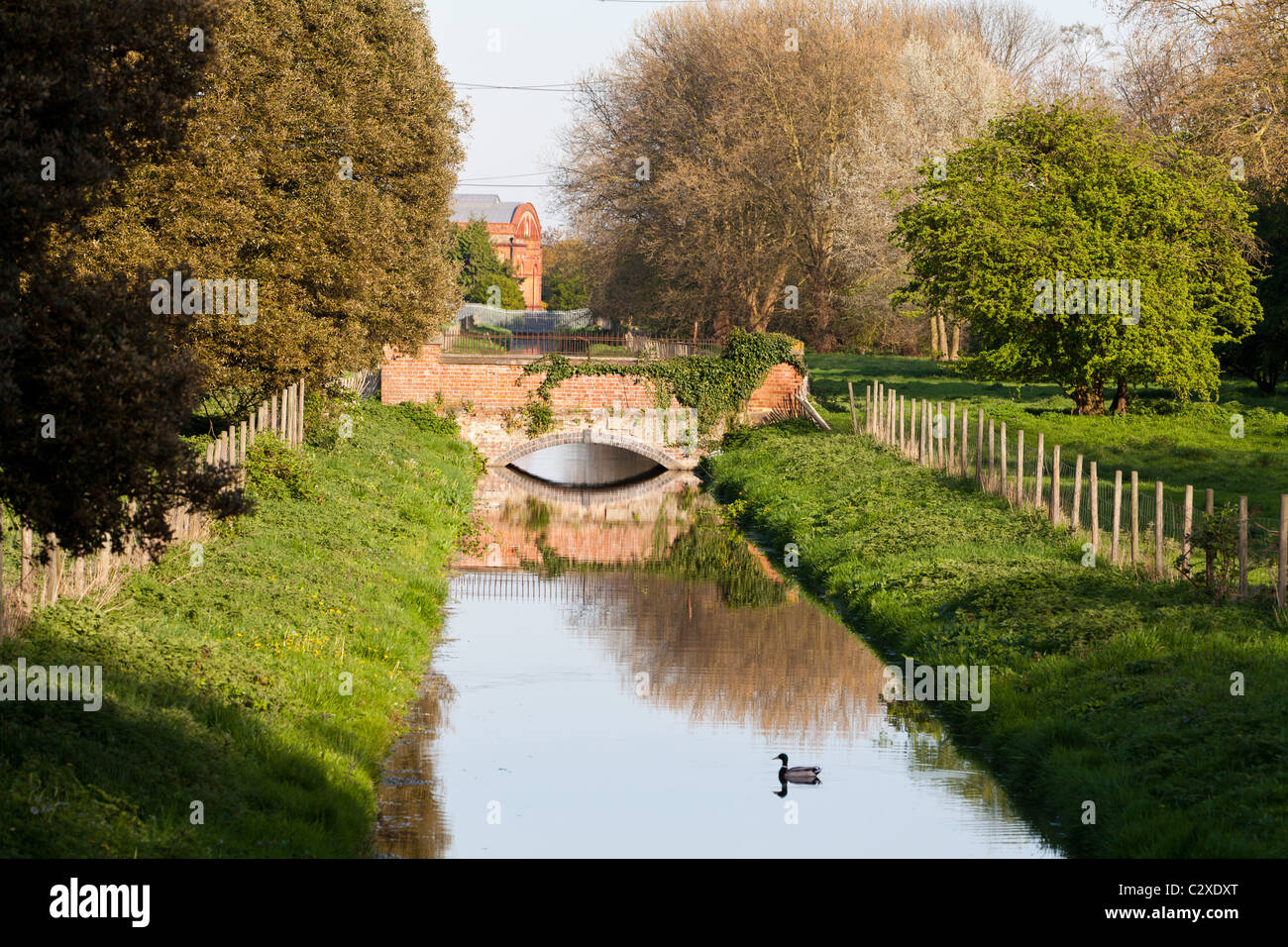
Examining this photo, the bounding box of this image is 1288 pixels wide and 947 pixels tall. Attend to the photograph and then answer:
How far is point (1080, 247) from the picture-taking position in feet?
127

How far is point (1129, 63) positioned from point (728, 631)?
5501 cm

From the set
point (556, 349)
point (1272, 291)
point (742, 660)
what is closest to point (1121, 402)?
point (1272, 291)

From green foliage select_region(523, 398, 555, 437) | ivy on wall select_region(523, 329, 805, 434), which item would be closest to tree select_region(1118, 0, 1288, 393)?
ivy on wall select_region(523, 329, 805, 434)

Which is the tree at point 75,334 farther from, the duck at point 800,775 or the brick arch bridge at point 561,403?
the brick arch bridge at point 561,403

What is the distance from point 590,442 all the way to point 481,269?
79917 millimetres

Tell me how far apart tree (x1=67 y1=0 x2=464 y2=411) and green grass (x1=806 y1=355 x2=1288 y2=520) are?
15225mm

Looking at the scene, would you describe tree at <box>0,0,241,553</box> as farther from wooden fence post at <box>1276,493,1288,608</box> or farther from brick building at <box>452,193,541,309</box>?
brick building at <box>452,193,541,309</box>

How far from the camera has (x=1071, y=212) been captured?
39000mm

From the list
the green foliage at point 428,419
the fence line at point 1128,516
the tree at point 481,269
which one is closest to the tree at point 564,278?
the tree at point 481,269

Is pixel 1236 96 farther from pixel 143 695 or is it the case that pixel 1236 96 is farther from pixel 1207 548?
pixel 143 695

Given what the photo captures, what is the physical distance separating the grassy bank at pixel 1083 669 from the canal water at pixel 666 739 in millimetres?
615

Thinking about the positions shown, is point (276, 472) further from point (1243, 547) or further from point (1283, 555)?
point (1283, 555)

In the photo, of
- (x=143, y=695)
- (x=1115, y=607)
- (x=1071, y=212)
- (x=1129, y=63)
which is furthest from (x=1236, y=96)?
(x=143, y=695)

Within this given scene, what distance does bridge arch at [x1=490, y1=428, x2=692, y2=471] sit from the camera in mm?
46625
